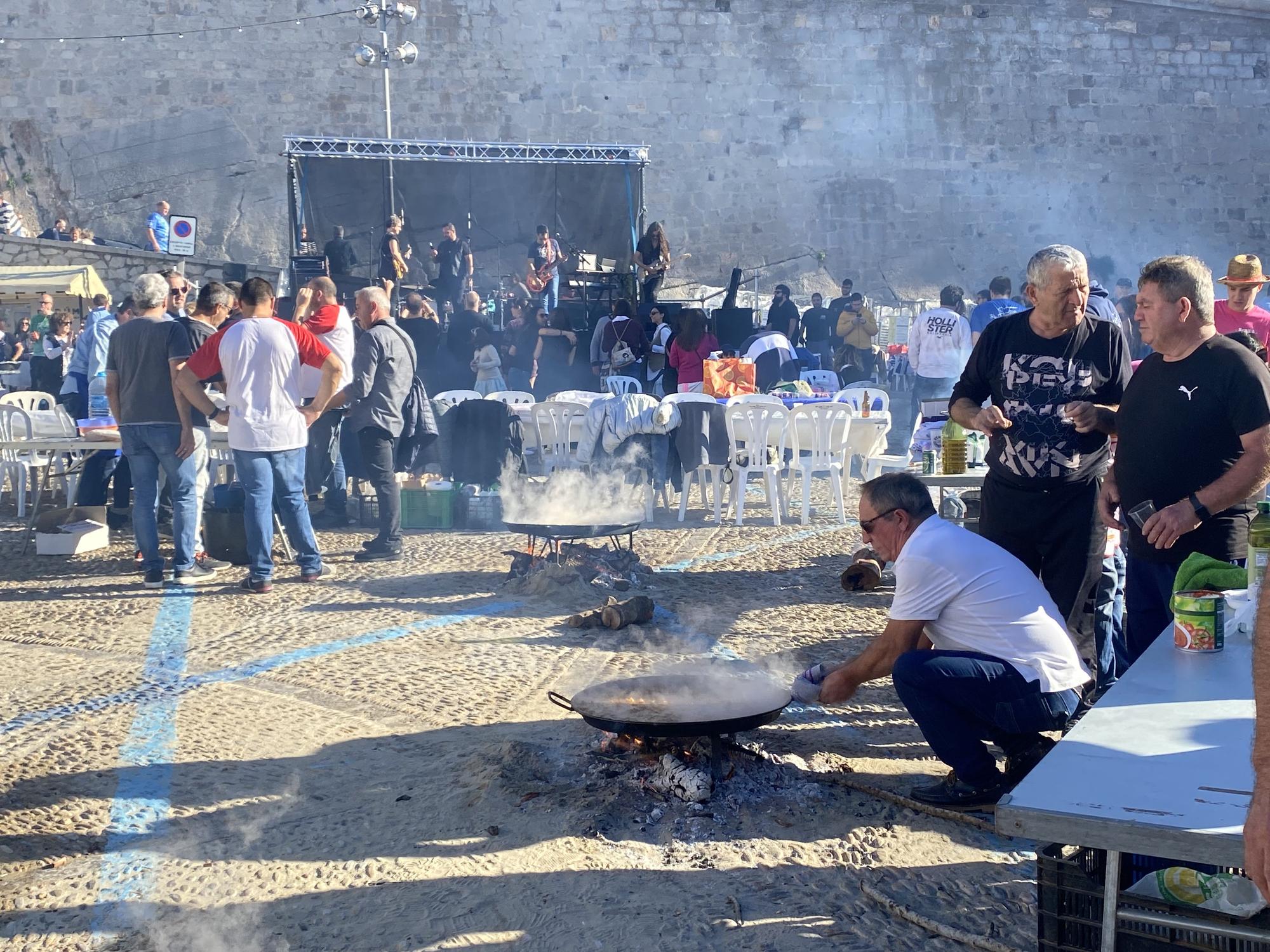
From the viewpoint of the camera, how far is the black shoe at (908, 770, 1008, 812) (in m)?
3.74

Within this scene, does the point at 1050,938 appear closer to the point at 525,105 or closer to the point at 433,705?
the point at 433,705

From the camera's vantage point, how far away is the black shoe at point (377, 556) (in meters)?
7.96

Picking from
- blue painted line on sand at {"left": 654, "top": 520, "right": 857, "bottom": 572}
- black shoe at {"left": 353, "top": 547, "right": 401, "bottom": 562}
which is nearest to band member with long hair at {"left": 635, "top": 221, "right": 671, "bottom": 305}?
blue painted line on sand at {"left": 654, "top": 520, "right": 857, "bottom": 572}

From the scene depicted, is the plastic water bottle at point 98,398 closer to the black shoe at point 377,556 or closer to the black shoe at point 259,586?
the black shoe at point 377,556

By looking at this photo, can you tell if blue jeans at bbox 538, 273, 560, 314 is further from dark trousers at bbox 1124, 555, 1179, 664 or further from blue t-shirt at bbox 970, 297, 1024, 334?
dark trousers at bbox 1124, 555, 1179, 664

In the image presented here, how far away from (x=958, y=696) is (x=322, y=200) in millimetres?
17388

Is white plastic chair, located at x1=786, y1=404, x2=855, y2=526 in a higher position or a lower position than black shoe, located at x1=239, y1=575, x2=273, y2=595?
higher

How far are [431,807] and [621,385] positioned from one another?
9.40 m

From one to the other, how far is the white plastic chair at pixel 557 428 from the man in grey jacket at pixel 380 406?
211cm

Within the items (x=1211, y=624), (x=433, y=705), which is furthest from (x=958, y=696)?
(x=433, y=705)

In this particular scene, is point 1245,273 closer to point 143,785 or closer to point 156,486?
point 143,785

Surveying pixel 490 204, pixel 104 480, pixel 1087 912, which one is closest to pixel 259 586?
pixel 104 480

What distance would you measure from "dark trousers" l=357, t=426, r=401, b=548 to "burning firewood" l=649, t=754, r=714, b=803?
4.44 m

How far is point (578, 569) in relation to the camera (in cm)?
715
